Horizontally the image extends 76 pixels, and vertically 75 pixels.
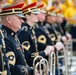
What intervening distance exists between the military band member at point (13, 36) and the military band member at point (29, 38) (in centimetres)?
92

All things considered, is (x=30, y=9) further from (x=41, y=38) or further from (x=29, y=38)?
(x=41, y=38)

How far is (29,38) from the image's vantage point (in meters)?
7.59

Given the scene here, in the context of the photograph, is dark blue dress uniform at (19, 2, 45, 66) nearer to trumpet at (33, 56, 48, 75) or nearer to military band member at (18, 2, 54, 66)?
military band member at (18, 2, 54, 66)

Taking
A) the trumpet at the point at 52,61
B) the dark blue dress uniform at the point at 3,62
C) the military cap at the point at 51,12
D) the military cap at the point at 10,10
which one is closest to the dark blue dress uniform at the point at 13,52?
the military cap at the point at 10,10

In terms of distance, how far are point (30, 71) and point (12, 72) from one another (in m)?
0.37

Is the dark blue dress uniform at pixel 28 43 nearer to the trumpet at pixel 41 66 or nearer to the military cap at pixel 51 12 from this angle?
the trumpet at pixel 41 66

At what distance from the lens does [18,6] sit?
6.41 metres

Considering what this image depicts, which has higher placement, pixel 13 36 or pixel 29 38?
pixel 13 36

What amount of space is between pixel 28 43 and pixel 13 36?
1.14 meters

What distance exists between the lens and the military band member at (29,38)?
734cm

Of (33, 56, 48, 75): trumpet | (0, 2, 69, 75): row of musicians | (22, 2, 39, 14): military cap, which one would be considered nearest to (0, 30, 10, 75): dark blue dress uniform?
(0, 2, 69, 75): row of musicians

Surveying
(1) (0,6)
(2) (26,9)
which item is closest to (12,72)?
(1) (0,6)

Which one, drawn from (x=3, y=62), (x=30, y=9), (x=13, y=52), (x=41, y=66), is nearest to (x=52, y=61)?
(x=41, y=66)

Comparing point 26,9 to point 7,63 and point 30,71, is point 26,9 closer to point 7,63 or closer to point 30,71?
point 30,71
